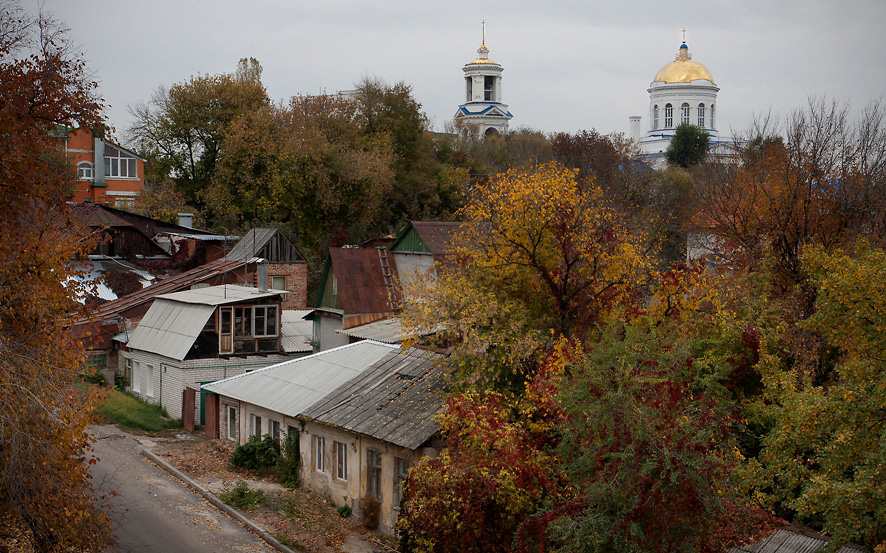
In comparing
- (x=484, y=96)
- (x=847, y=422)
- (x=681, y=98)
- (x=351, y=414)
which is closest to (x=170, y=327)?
(x=351, y=414)

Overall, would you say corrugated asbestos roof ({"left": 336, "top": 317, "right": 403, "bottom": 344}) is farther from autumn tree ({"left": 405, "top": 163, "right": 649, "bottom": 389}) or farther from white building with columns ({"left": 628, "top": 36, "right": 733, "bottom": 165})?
white building with columns ({"left": 628, "top": 36, "right": 733, "bottom": 165})

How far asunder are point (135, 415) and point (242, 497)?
946 centimetres

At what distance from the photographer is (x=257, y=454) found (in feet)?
82.8

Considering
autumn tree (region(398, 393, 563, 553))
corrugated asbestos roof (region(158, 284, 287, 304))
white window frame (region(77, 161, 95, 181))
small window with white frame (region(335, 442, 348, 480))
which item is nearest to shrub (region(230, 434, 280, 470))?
small window with white frame (region(335, 442, 348, 480))

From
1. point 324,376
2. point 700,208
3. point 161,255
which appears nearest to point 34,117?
point 324,376

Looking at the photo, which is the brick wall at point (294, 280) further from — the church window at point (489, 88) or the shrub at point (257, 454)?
the church window at point (489, 88)

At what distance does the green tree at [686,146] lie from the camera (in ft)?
281

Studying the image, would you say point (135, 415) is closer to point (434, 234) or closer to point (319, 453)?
point (319, 453)

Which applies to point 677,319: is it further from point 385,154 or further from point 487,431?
point 385,154

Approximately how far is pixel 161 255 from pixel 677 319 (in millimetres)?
34031

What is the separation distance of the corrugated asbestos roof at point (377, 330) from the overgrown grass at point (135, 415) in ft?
23.6

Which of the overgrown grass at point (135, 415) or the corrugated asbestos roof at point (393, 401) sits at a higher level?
the corrugated asbestos roof at point (393, 401)

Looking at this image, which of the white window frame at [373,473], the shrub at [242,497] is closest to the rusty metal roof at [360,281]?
the shrub at [242,497]

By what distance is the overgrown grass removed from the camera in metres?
29.8
